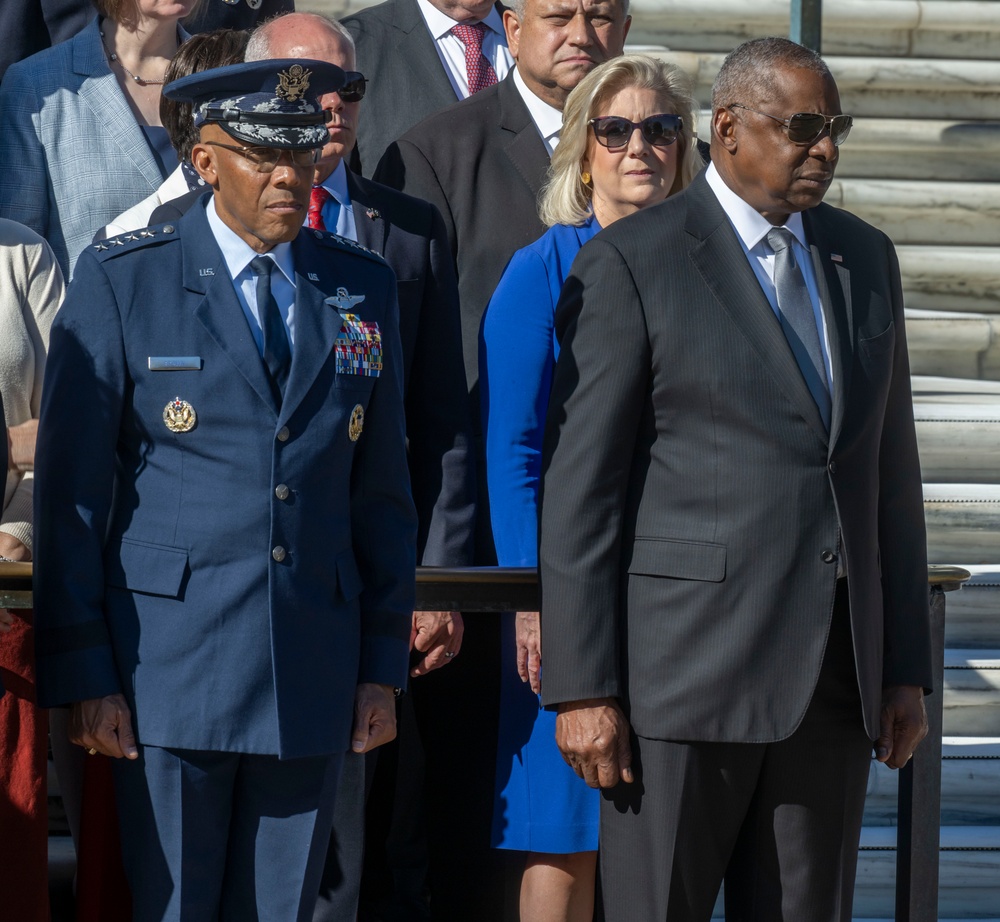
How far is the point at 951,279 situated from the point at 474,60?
2592 millimetres

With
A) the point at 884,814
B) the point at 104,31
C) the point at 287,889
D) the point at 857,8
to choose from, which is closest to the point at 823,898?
the point at 287,889

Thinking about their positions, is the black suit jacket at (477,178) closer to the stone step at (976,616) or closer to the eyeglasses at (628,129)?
the eyeglasses at (628,129)

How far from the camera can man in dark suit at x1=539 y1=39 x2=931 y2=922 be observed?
265 centimetres

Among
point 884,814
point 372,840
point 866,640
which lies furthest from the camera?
point 884,814

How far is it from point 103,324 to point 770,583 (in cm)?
118

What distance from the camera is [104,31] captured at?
4039 mm

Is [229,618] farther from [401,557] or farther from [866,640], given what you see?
[866,640]

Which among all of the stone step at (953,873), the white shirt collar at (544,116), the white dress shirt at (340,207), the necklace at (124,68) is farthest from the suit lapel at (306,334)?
the stone step at (953,873)

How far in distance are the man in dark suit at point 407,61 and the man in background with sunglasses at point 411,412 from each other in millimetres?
735

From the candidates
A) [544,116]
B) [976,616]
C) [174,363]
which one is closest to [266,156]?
[174,363]

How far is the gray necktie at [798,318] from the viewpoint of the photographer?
8.86 ft

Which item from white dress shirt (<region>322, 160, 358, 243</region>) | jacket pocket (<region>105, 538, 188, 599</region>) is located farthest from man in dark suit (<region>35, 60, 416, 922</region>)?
white dress shirt (<region>322, 160, 358, 243</region>)

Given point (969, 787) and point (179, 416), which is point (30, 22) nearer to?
point (179, 416)

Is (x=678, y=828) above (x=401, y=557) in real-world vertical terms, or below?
below
